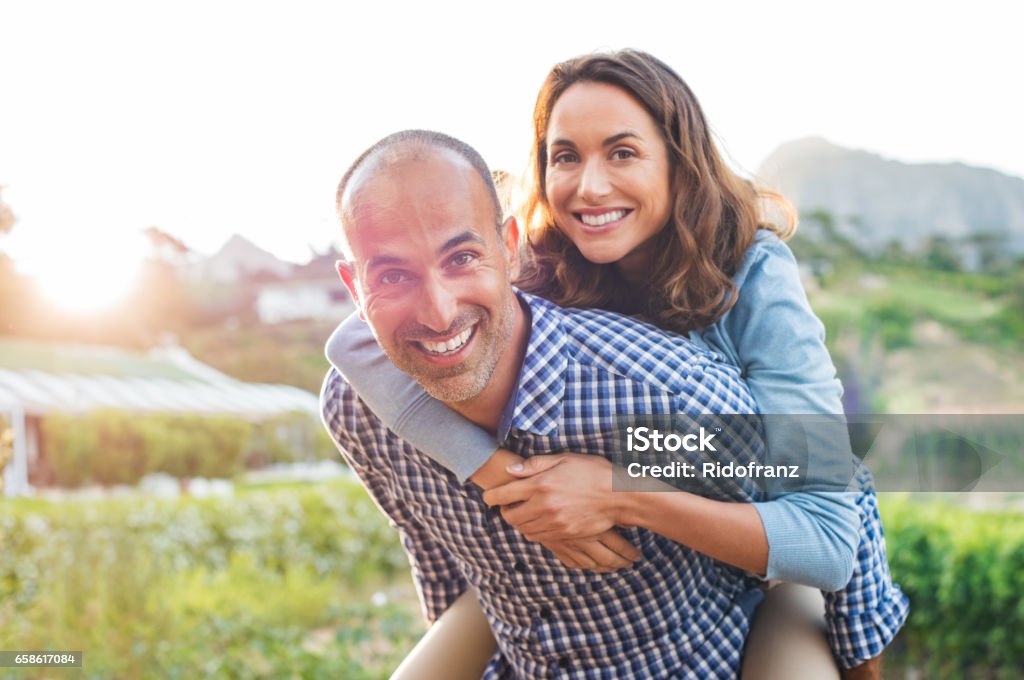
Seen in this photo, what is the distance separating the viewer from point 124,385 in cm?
1197

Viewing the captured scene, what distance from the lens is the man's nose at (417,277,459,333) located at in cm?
160

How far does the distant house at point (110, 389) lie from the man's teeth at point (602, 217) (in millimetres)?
7805

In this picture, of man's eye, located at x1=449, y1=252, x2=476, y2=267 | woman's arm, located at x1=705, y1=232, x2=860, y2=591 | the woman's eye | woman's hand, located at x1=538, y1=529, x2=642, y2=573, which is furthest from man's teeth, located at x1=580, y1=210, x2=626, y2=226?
woman's hand, located at x1=538, y1=529, x2=642, y2=573

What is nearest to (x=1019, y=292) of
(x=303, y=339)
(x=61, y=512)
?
(x=303, y=339)

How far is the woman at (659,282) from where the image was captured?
1688mm

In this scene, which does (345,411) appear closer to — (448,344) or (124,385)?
(448,344)

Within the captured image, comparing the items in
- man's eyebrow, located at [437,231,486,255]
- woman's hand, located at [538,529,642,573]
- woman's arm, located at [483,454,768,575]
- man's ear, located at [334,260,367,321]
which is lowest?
woman's hand, located at [538,529,642,573]

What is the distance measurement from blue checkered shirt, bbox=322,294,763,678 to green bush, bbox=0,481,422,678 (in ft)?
10.9

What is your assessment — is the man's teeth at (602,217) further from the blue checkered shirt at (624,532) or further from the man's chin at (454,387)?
the man's chin at (454,387)

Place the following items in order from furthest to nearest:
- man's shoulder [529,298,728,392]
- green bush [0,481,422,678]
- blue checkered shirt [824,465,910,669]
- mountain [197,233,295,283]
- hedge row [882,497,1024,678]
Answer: mountain [197,233,295,283], green bush [0,481,422,678], hedge row [882,497,1024,678], blue checkered shirt [824,465,910,669], man's shoulder [529,298,728,392]

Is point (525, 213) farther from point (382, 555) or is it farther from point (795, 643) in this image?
point (382, 555)

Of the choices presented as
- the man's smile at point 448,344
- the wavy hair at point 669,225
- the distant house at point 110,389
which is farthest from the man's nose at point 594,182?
the distant house at point 110,389

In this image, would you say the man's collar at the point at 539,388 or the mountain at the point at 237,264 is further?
the mountain at the point at 237,264

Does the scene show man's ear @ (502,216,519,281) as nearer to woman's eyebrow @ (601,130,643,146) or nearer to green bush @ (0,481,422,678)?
woman's eyebrow @ (601,130,643,146)
